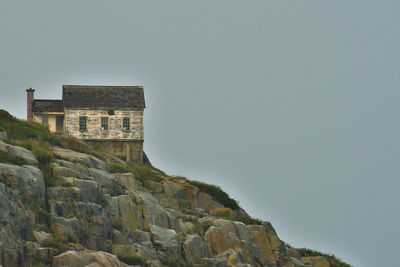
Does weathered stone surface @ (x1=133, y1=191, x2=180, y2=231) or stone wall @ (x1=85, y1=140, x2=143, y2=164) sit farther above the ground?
stone wall @ (x1=85, y1=140, x2=143, y2=164)

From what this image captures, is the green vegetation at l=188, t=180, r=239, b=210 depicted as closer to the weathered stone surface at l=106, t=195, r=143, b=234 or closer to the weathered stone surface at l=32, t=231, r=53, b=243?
the weathered stone surface at l=106, t=195, r=143, b=234

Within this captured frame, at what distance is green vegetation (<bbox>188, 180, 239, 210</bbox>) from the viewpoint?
55.4m

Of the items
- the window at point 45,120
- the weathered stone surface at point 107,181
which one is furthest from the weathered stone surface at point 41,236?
the window at point 45,120

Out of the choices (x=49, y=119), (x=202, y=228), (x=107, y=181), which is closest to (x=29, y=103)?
(x=49, y=119)

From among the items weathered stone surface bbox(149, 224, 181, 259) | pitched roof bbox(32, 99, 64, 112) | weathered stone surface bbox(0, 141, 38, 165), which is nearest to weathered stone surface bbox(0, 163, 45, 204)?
weathered stone surface bbox(0, 141, 38, 165)

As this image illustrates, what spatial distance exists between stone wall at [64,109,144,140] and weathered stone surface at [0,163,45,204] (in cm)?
3096

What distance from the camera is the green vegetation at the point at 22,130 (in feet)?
160

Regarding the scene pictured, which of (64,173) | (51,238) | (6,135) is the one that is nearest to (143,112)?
(6,135)

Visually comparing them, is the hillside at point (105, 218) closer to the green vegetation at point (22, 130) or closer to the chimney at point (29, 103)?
the green vegetation at point (22, 130)

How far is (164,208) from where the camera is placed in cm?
4612

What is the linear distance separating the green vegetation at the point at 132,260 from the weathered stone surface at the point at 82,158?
35.2 ft

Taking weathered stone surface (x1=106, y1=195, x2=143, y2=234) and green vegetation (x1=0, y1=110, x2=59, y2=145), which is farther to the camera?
green vegetation (x1=0, y1=110, x2=59, y2=145)

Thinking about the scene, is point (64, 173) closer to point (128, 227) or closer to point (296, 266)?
point (128, 227)

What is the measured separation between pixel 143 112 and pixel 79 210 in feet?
111
